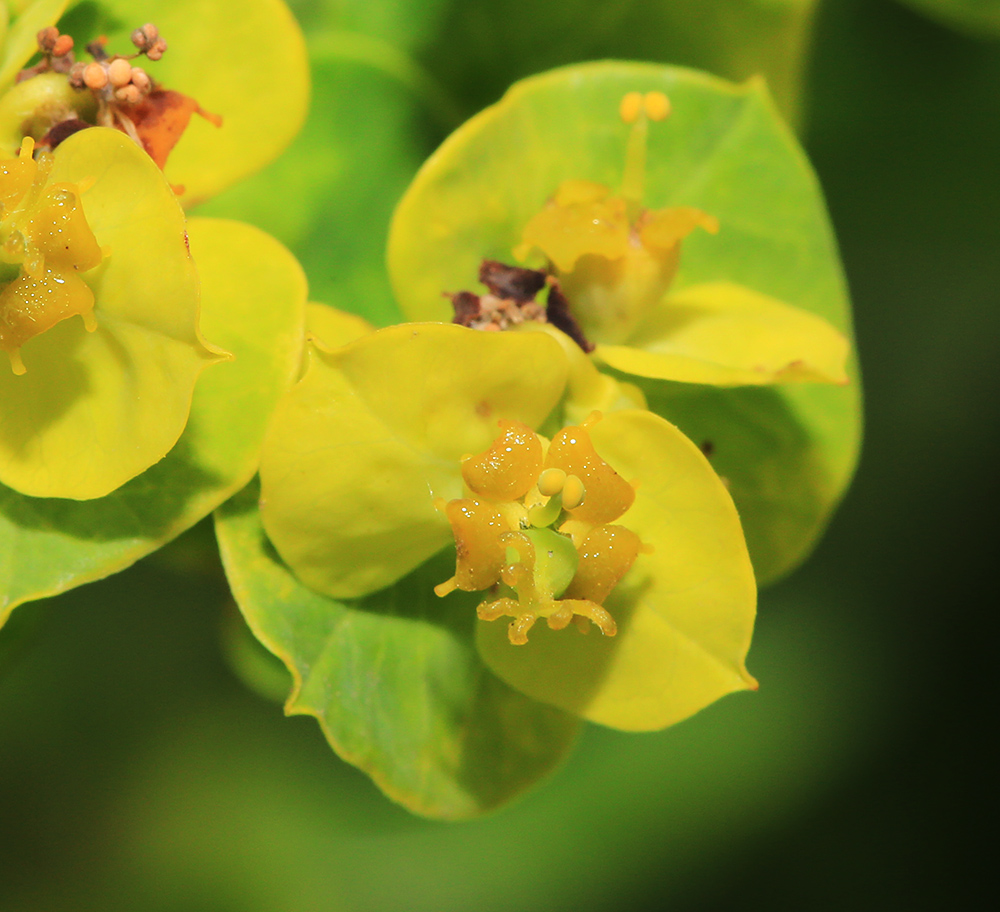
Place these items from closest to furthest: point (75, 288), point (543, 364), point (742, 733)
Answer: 1. point (75, 288)
2. point (543, 364)
3. point (742, 733)

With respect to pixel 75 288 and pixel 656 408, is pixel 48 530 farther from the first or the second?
pixel 656 408

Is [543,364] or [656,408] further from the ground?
[543,364]

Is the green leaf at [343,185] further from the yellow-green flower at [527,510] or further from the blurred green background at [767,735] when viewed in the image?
the blurred green background at [767,735]

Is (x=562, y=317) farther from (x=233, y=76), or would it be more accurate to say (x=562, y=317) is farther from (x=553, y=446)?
(x=233, y=76)

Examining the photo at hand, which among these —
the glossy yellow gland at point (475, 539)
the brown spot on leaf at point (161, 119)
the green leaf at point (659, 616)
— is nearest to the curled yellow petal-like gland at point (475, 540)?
the glossy yellow gland at point (475, 539)

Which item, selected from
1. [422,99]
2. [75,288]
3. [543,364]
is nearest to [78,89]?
[75,288]

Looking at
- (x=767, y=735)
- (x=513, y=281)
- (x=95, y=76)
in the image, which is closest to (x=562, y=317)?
(x=513, y=281)

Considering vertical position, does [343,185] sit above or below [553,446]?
below
